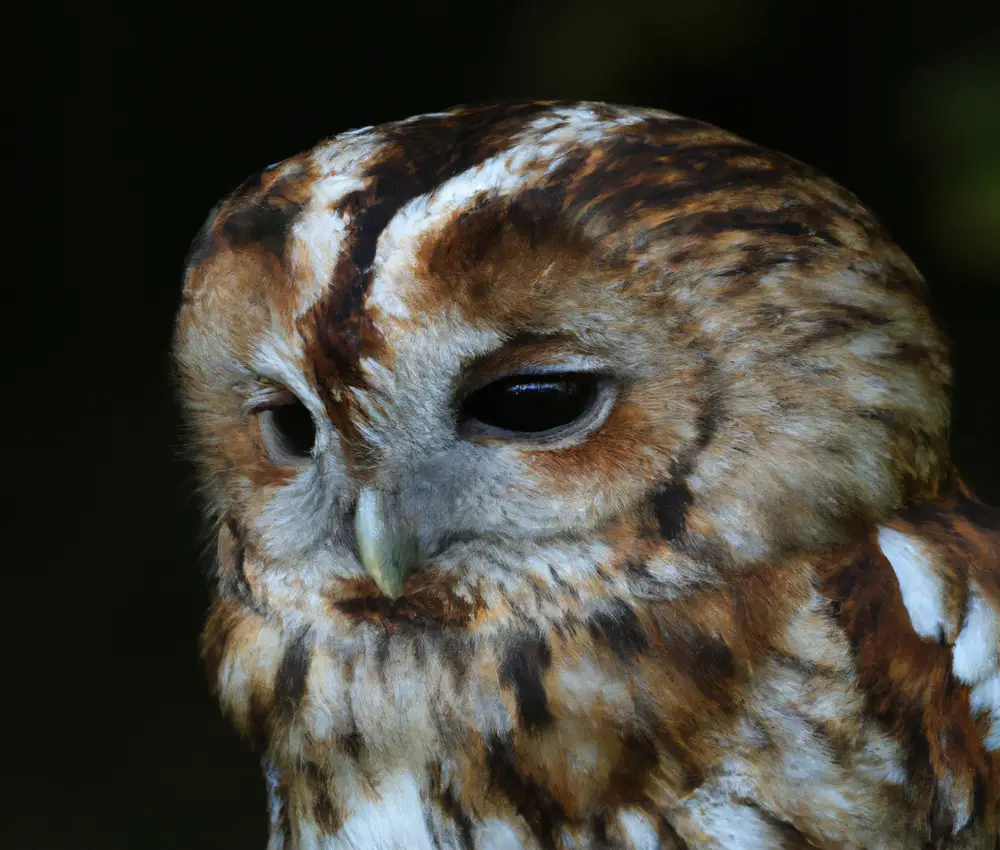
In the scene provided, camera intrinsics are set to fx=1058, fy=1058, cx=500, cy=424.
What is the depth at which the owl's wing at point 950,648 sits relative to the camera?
1080 millimetres

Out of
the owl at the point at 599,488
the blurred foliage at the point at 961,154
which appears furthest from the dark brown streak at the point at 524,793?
the blurred foliage at the point at 961,154

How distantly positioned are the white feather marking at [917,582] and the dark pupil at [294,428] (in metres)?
0.62

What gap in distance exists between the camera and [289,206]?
41.3 inches

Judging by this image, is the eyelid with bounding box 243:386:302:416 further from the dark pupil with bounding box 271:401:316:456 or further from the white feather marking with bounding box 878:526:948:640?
the white feather marking with bounding box 878:526:948:640

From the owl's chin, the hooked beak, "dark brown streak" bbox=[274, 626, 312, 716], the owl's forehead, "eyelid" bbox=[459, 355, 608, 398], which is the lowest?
"dark brown streak" bbox=[274, 626, 312, 716]

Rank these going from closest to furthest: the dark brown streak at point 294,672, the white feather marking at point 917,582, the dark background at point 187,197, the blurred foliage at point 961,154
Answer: the white feather marking at point 917,582 → the dark brown streak at point 294,672 → the blurred foliage at point 961,154 → the dark background at point 187,197

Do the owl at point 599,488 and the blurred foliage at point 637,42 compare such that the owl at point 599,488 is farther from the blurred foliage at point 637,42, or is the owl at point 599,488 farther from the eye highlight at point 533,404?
the blurred foliage at point 637,42

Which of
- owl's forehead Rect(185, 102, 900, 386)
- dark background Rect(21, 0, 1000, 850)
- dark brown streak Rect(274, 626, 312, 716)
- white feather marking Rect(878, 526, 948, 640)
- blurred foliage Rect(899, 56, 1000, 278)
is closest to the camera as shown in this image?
owl's forehead Rect(185, 102, 900, 386)

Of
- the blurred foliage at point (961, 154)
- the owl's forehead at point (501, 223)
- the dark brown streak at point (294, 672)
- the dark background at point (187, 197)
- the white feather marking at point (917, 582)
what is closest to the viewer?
the owl's forehead at point (501, 223)

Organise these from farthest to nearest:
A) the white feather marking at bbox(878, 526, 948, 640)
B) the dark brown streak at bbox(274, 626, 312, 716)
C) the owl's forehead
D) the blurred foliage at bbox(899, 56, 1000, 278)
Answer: the blurred foliage at bbox(899, 56, 1000, 278)
the dark brown streak at bbox(274, 626, 312, 716)
the white feather marking at bbox(878, 526, 948, 640)
the owl's forehead

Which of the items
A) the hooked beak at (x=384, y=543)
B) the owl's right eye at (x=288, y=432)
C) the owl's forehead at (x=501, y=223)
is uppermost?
the owl's forehead at (x=501, y=223)

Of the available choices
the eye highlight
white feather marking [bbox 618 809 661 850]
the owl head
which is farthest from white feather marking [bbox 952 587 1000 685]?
the eye highlight

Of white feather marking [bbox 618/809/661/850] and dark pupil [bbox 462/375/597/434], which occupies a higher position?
dark pupil [bbox 462/375/597/434]

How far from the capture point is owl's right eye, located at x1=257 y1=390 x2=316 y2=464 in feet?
3.81
